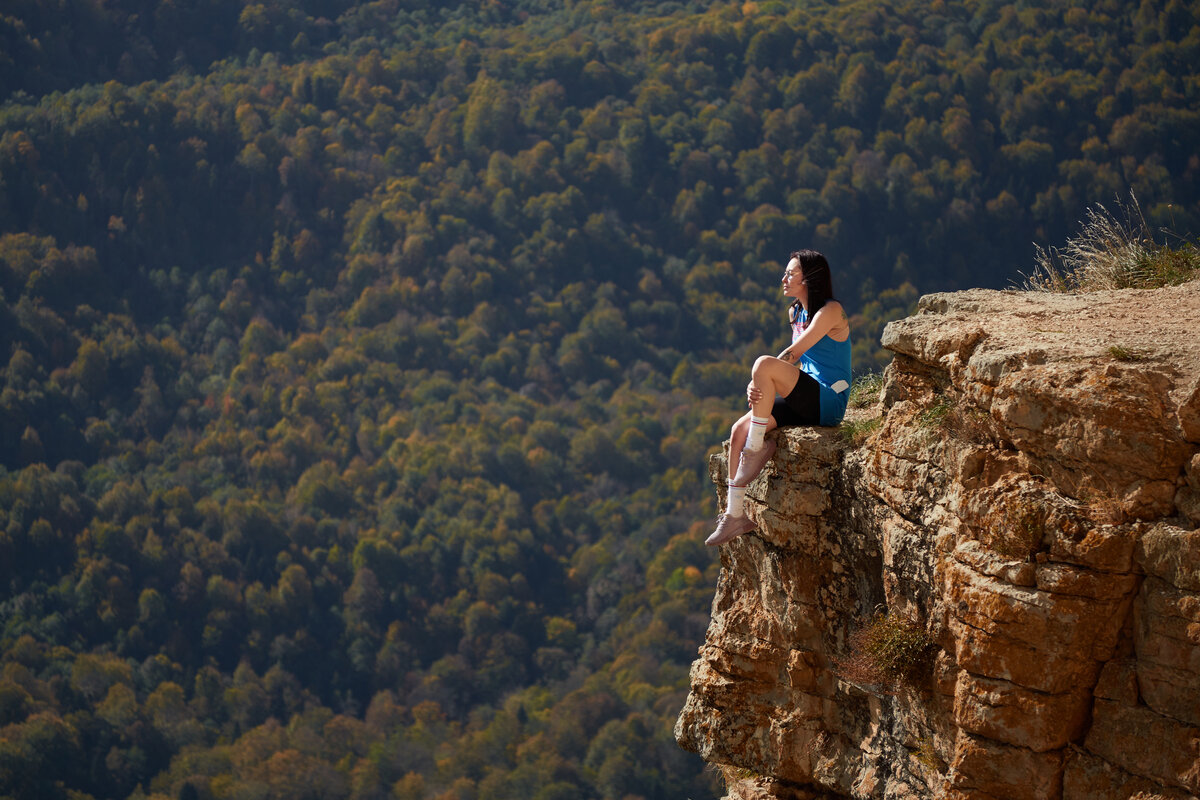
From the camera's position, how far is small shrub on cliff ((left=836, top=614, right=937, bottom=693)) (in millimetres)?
6035

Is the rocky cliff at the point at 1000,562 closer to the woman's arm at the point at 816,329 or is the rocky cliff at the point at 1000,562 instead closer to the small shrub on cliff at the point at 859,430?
the small shrub on cliff at the point at 859,430

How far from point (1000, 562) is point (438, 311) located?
9319cm

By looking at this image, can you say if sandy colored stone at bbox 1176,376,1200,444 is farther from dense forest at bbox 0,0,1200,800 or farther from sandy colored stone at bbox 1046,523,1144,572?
dense forest at bbox 0,0,1200,800

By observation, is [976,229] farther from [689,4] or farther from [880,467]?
[880,467]

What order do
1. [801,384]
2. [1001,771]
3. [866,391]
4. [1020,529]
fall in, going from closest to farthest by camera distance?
[1020,529]
[1001,771]
[801,384]
[866,391]

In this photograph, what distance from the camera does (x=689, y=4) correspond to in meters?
114

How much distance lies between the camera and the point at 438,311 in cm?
9719

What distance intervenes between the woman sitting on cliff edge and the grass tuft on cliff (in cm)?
199

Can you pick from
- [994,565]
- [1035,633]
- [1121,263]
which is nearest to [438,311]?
[1121,263]

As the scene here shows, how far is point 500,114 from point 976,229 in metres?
42.2

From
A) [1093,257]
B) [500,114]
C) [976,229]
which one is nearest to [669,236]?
[500,114]

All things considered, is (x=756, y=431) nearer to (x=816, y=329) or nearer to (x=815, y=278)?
(x=816, y=329)

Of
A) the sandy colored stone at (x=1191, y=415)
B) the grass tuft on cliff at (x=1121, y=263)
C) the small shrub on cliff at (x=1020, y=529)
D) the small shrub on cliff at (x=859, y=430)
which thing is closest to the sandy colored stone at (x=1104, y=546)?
the small shrub on cliff at (x=1020, y=529)

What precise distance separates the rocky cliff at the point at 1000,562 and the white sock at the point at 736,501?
131 mm
